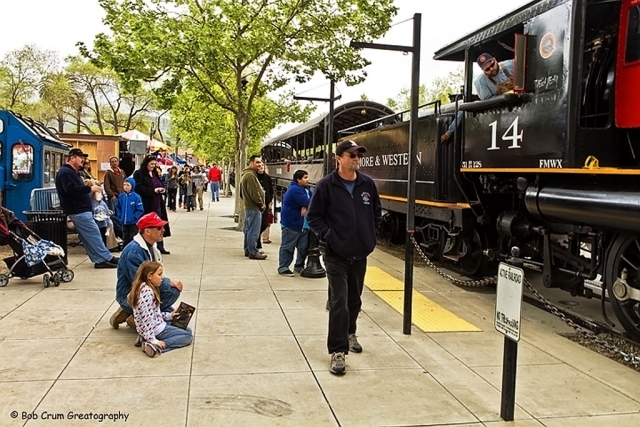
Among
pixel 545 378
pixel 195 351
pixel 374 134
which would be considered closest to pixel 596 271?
pixel 545 378

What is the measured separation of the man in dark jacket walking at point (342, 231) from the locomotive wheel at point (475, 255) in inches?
147

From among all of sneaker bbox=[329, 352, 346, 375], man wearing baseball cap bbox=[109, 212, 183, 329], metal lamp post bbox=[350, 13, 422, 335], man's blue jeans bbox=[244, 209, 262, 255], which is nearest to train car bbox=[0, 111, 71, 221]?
man's blue jeans bbox=[244, 209, 262, 255]

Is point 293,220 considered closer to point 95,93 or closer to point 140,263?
point 140,263

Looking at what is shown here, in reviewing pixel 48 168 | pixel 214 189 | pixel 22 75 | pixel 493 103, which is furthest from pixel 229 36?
pixel 22 75

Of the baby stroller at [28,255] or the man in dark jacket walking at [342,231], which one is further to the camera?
the baby stroller at [28,255]

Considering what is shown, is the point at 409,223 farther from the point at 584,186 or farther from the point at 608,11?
the point at 608,11

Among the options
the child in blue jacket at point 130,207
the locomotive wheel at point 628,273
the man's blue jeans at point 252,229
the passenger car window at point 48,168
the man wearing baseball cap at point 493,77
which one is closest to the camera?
the locomotive wheel at point 628,273

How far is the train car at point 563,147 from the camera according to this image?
515 centimetres

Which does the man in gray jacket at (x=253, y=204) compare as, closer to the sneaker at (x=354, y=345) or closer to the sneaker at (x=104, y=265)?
the sneaker at (x=104, y=265)

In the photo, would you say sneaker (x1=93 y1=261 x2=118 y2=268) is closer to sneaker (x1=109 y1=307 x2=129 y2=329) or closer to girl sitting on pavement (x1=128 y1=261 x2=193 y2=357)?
sneaker (x1=109 y1=307 x2=129 y2=329)

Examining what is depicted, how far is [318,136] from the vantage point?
18.0 metres

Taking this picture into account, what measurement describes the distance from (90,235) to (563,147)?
6.44m

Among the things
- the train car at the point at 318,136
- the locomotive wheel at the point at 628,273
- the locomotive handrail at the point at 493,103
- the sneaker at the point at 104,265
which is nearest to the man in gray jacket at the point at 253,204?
the train car at the point at 318,136

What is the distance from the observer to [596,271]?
229 inches
